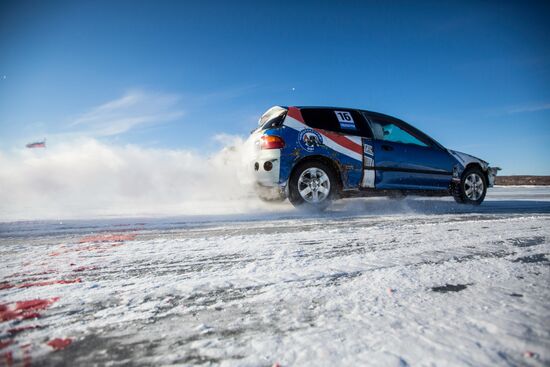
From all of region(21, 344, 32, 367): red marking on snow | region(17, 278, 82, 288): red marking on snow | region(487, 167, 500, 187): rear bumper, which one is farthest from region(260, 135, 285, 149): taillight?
region(487, 167, 500, 187): rear bumper

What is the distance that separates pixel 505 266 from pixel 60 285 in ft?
7.57

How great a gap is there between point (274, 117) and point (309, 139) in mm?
686

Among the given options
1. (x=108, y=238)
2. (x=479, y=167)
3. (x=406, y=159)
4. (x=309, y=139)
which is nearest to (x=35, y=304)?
(x=108, y=238)

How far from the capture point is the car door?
16.5 feet

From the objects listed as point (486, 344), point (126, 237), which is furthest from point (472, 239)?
point (126, 237)

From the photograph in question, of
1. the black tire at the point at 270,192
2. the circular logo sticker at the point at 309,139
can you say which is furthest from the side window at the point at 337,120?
the black tire at the point at 270,192

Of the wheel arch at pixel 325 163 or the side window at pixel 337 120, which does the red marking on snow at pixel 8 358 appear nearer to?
the wheel arch at pixel 325 163

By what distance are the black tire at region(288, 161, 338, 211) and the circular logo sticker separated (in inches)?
10.0

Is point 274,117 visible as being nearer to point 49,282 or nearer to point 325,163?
point 325,163

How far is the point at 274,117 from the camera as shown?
4832 mm

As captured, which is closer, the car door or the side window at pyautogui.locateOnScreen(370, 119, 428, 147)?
the car door

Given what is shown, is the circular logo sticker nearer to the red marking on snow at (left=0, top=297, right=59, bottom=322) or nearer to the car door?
the car door

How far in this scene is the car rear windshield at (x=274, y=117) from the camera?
469cm

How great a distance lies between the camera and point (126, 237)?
277 cm
